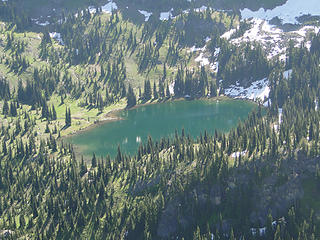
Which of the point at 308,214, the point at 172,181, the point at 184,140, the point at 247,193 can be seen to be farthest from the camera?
the point at 184,140

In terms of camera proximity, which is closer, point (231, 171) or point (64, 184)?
point (231, 171)

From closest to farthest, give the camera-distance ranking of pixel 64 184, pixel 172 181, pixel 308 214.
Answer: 1. pixel 308 214
2. pixel 172 181
3. pixel 64 184

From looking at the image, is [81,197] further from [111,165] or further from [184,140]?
[184,140]

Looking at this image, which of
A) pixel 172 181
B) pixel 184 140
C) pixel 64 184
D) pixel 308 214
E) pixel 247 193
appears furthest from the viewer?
pixel 184 140

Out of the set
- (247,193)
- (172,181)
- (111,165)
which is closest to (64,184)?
Answer: (111,165)

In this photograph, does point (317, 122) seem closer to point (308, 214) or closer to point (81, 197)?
point (308, 214)

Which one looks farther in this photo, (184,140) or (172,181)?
(184,140)

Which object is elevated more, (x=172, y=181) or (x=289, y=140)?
(x=289, y=140)

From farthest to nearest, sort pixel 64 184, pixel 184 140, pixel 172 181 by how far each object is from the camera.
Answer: pixel 184 140, pixel 64 184, pixel 172 181

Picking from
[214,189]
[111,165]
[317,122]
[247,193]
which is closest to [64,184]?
[111,165]
